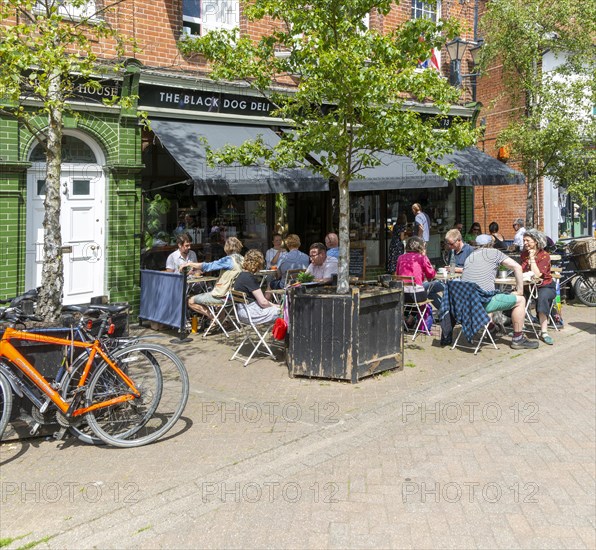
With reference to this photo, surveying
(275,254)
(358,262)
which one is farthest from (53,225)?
(358,262)

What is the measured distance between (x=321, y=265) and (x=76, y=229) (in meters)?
3.99

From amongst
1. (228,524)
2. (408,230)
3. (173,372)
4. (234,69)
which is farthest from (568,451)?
(408,230)

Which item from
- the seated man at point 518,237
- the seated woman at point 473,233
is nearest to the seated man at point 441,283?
the seated man at point 518,237

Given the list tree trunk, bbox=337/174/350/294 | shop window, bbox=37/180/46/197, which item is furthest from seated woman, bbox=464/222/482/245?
shop window, bbox=37/180/46/197

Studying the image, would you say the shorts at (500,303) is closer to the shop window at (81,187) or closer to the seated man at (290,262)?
the seated man at (290,262)

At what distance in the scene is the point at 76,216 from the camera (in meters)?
10.2

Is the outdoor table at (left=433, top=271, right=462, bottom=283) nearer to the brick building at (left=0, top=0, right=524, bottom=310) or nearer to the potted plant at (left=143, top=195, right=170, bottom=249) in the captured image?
the brick building at (left=0, top=0, right=524, bottom=310)

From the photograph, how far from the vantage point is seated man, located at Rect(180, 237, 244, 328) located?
8953 mm

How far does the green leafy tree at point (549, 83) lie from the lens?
43.1 ft

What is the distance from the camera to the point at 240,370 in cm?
757

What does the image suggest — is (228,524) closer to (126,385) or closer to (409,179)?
(126,385)

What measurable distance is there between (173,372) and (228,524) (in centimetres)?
168

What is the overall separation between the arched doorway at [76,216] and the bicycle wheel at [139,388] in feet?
17.4

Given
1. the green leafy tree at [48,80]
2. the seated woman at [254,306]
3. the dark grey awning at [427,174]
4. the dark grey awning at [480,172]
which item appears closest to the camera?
the green leafy tree at [48,80]
